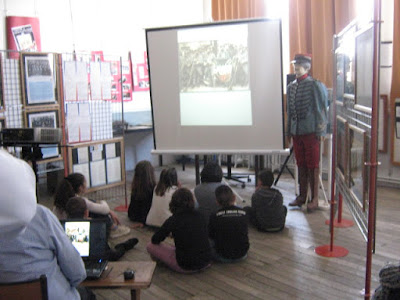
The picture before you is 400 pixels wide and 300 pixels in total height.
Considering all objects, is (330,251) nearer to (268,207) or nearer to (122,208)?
(268,207)

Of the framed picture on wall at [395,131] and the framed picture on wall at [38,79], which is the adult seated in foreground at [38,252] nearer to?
the framed picture on wall at [38,79]

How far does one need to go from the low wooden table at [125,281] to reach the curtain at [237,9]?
484 cm

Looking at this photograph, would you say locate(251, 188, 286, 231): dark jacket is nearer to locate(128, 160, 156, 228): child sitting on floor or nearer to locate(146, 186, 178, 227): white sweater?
locate(146, 186, 178, 227): white sweater

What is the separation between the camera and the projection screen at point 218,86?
13.2 ft

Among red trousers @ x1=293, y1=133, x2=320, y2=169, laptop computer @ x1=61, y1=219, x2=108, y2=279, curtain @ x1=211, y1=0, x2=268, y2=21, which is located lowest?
laptop computer @ x1=61, y1=219, x2=108, y2=279

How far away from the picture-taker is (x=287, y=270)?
3229 millimetres

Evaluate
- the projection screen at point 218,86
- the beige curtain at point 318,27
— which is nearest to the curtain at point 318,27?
the beige curtain at point 318,27

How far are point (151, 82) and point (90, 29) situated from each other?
237 cm

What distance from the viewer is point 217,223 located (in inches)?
130

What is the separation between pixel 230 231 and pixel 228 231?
0.01 metres

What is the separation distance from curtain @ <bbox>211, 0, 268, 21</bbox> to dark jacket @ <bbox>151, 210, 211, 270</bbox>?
4.23m

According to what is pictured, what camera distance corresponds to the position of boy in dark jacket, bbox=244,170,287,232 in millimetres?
3971

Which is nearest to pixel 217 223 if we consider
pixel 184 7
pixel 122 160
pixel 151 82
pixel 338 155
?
pixel 338 155

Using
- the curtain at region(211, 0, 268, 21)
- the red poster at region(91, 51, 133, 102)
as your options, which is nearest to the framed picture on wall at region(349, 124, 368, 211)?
the curtain at region(211, 0, 268, 21)
